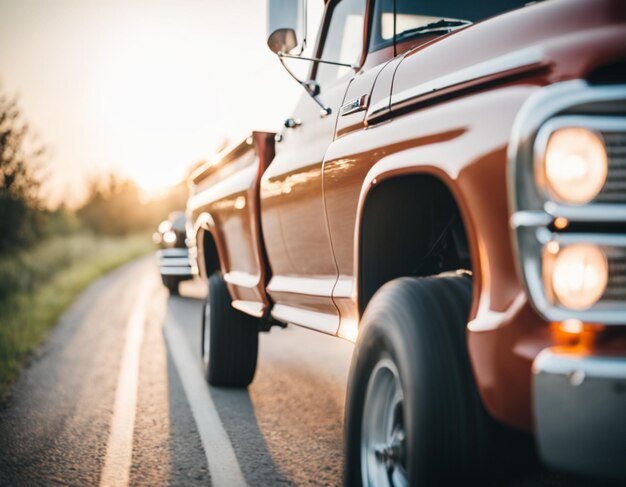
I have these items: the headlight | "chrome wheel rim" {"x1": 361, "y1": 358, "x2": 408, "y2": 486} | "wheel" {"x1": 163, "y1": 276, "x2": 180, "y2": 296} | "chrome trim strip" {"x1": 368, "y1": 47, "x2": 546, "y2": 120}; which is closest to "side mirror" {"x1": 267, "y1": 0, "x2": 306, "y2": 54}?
"chrome trim strip" {"x1": 368, "y1": 47, "x2": 546, "y2": 120}

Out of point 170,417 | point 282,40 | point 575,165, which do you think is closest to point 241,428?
point 170,417

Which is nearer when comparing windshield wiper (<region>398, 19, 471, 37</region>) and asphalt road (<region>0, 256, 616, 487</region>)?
windshield wiper (<region>398, 19, 471, 37</region>)

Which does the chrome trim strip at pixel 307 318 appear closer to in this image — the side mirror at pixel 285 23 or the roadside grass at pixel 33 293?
the side mirror at pixel 285 23

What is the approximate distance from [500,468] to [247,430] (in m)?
2.33

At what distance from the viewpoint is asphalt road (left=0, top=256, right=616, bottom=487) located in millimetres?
3406

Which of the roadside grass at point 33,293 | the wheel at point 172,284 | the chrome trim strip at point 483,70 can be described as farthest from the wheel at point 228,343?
the wheel at point 172,284

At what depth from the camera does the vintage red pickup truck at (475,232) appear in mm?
1620

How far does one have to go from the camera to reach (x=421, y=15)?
3102 millimetres

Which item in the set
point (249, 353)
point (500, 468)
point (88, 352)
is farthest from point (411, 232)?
point (88, 352)

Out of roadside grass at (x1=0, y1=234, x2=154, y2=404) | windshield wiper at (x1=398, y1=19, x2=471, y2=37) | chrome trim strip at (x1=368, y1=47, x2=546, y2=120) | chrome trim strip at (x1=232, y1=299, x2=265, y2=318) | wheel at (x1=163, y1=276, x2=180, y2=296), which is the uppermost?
windshield wiper at (x1=398, y1=19, x2=471, y2=37)

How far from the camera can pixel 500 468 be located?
197cm

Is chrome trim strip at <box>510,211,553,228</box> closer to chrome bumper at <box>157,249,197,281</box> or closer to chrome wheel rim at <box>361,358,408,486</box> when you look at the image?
chrome wheel rim at <box>361,358,408,486</box>

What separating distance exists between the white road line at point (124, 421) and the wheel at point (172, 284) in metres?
3.77

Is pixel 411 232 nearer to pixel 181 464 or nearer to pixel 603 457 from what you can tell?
pixel 603 457
